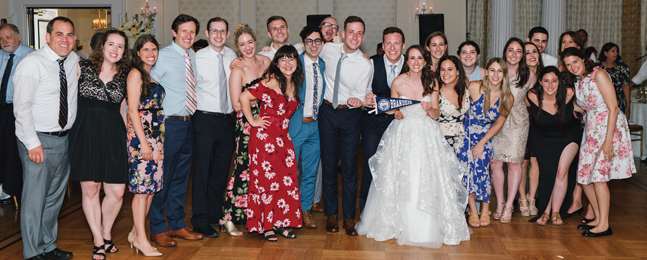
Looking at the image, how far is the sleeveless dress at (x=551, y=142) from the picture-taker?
4250 millimetres

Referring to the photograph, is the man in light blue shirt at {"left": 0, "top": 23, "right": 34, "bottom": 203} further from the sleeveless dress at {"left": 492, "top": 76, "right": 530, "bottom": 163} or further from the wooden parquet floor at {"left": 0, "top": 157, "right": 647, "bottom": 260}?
the sleeveless dress at {"left": 492, "top": 76, "right": 530, "bottom": 163}

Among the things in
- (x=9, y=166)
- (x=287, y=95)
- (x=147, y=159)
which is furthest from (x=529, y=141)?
(x=9, y=166)

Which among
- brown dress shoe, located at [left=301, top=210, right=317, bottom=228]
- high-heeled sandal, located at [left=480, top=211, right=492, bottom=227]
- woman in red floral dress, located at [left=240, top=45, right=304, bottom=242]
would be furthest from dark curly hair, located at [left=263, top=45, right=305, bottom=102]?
high-heeled sandal, located at [left=480, top=211, right=492, bottom=227]

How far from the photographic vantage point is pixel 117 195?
3418 millimetres

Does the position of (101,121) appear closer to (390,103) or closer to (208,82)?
(208,82)

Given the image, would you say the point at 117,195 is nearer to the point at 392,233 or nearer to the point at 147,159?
the point at 147,159

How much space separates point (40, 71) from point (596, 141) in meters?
4.01

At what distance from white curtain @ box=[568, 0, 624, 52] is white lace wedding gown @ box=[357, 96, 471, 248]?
7.56 metres

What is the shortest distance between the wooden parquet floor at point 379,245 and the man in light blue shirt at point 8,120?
370mm

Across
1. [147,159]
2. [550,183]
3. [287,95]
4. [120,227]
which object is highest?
[287,95]

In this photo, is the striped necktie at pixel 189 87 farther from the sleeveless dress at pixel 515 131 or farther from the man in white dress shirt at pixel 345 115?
the sleeveless dress at pixel 515 131

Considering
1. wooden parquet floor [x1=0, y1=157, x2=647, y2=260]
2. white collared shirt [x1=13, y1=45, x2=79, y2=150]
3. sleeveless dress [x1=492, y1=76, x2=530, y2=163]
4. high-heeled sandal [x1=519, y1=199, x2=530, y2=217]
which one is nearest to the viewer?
white collared shirt [x1=13, y1=45, x2=79, y2=150]

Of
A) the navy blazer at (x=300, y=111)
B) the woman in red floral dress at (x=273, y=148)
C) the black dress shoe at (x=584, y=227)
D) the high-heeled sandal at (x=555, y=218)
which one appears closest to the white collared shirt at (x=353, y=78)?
the navy blazer at (x=300, y=111)

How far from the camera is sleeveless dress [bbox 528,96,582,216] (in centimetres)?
425
